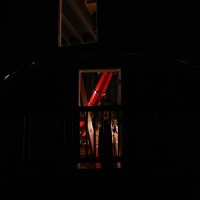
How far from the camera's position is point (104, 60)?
1.59 m

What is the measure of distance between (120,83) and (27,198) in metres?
3.17

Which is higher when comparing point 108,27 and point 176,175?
point 108,27

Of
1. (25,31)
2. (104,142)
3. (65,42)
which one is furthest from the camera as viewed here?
(65,42)

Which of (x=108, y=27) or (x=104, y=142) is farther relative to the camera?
(x=108, y=27)

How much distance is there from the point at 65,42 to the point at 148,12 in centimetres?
261

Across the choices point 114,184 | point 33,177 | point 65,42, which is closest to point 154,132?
point 114,184

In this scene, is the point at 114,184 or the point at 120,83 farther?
the point at 120,83

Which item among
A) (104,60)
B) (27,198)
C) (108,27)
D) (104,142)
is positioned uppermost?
(108,27)

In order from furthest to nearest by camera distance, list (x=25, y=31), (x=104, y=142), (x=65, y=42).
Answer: (x=65, y=42) → (x=25, y=31) → (x=104, y=142)

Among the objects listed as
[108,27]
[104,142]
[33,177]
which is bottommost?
[33,177]

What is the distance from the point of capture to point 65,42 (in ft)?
20.7

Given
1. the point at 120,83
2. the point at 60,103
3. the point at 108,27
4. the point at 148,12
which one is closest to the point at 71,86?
the point at 60,103

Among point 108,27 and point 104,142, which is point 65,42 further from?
point 104,142

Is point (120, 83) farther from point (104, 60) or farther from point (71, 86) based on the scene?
point (104, 60)
